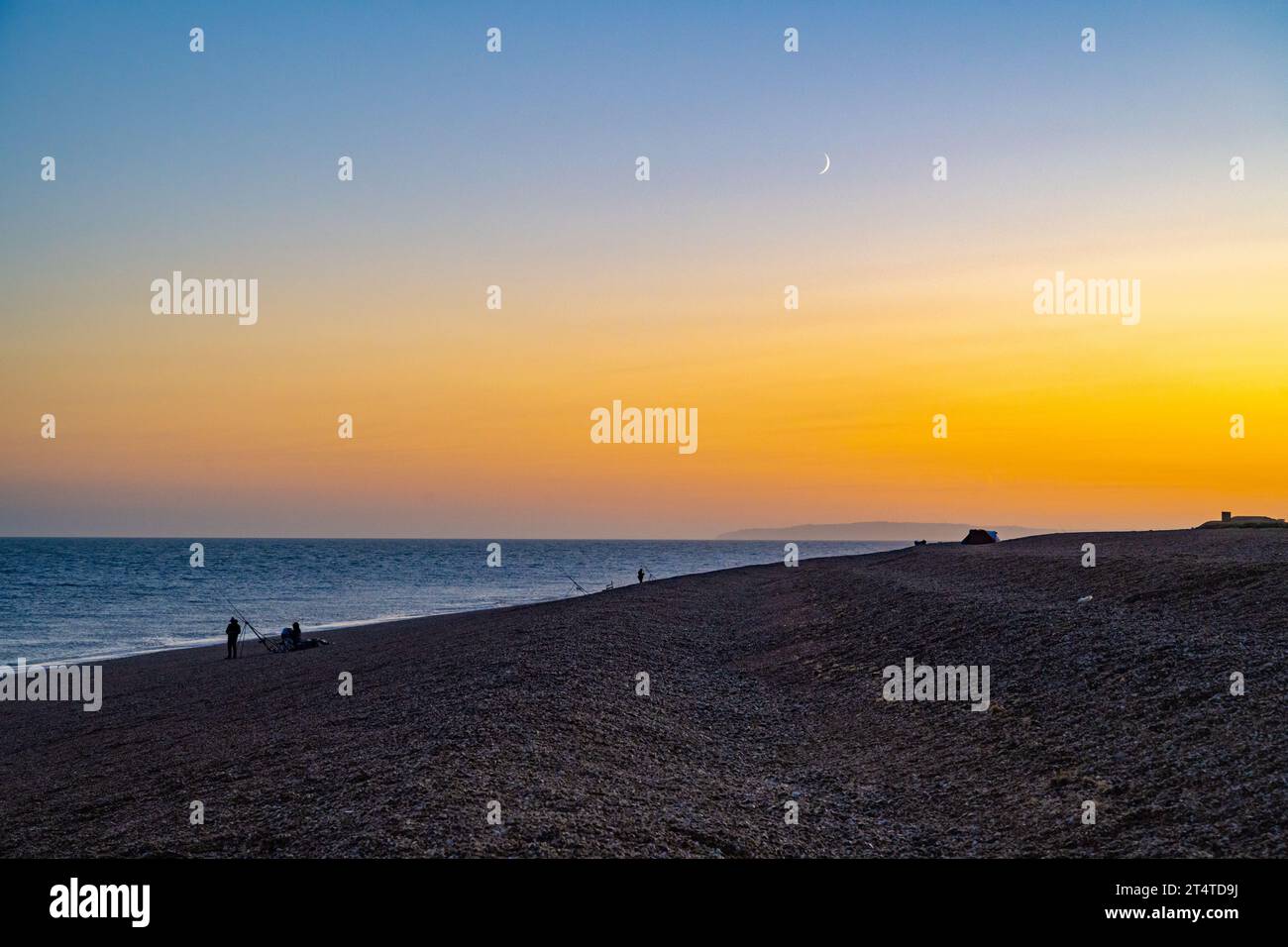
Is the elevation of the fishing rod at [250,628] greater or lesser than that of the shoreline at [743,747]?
lesser

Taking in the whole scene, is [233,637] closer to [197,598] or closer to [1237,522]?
[197,598]

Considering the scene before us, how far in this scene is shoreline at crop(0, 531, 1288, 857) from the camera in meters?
10.9

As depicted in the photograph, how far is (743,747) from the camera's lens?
53.1 ft

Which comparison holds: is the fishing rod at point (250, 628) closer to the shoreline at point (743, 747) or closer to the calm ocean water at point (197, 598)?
the calm ocean water at point (197, 598)

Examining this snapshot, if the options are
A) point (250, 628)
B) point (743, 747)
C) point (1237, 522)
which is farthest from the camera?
point (1237, 522)

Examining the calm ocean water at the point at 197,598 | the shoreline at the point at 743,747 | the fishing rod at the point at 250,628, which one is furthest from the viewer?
the calm ocean water at the point at 197,598

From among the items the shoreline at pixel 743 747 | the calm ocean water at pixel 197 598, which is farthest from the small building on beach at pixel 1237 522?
the calm ocean water at pixel 197 598

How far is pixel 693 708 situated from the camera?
1920 cm

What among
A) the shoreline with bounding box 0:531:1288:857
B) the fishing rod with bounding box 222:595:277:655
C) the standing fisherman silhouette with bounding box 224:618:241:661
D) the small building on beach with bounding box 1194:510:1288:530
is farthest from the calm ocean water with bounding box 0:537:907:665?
the small building on beach with bounding box 1194:510:1288:530

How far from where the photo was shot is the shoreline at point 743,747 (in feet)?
35.7

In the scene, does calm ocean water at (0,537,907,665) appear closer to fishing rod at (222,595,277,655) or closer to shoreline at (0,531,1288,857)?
fishing rod at (222,595,277,655)

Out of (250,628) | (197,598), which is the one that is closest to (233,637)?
(250,628)

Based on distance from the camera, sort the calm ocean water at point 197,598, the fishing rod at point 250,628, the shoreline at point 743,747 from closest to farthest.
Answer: the shoreline at point 743,747 < the fishing rod at point 250,628 < the calm ocean water at point 197,598
